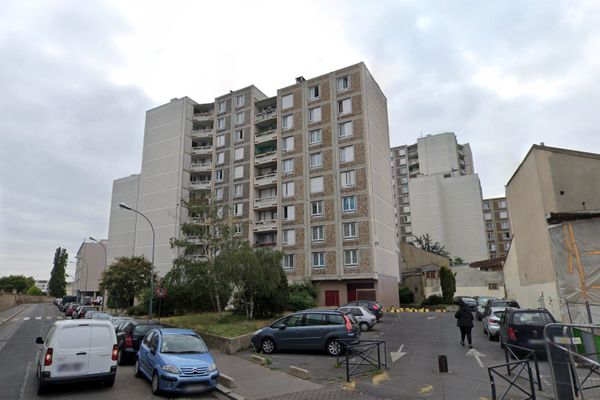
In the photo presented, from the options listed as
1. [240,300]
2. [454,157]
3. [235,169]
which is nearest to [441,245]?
[454,157]

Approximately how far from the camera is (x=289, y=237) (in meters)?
39.9

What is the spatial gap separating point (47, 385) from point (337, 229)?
96.7ft

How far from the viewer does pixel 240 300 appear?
76.4 ft

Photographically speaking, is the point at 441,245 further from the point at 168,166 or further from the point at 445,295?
the point at 168,166

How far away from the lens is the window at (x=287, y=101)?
143 feet

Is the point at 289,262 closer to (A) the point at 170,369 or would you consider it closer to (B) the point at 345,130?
(B) the point at 345,130

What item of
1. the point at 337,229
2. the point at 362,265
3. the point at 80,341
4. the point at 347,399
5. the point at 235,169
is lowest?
the point at 347,399

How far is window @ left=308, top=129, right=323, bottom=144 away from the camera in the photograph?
40.7m

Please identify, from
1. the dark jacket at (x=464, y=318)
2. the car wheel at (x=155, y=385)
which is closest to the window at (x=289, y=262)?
the dark jacket at (x=464, y=318)

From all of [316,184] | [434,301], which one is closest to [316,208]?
[316,184]

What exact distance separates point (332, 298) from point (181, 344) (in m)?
27.1

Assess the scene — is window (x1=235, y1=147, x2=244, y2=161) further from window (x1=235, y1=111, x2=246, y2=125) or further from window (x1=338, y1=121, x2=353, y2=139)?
A: window (x1=338, y1=121, x2=353, y2=139)

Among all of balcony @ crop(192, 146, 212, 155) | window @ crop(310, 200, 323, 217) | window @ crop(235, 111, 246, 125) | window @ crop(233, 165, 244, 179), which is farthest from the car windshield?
balcony @ crop(192, 146, 212, 155)

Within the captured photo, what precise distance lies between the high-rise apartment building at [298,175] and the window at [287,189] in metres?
0.11
